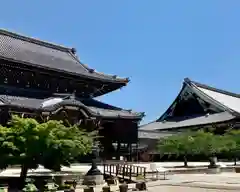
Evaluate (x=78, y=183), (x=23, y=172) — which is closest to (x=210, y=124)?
(x=78, y=183)

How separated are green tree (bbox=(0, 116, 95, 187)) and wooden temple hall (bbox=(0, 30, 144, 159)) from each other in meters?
10.2

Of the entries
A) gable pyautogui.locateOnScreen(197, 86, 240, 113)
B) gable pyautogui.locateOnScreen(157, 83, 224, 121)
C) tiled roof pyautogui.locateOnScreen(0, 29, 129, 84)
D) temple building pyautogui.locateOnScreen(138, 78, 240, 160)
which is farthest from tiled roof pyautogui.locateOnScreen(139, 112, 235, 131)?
tiled roof pyautogui.locateOnScreen(0, 29, 129, 84)

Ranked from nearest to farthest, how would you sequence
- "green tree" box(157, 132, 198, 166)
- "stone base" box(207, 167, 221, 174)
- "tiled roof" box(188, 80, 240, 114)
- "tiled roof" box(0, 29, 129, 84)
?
"stone base" box(207, 167, 221, 174) → "green tree" box(157, 132, 198, 166) → "tiled roof" box(0, 29, 129, 84) → "tiled roof" box(188, 80, 240, 114)

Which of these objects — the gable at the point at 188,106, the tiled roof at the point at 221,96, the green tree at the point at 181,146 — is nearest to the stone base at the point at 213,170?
the green tree at the point at 181,146

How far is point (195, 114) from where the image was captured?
5447 centimetres

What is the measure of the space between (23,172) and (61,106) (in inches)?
480

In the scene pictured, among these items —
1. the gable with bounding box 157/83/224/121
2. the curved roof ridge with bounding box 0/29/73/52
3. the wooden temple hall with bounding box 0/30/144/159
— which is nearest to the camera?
the wooden temple hall with bounding box 0/30/144/159

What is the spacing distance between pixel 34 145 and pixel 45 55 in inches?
858

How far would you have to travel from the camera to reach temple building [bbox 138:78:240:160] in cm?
4666

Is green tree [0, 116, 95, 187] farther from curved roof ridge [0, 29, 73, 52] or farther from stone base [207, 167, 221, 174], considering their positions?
curved roof ridge [0, 29, 73, 52]

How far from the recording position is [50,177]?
18.3 meters

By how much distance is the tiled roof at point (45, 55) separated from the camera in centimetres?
3247

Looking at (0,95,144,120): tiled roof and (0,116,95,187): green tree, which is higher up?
(0,95,144,120): tiled roof

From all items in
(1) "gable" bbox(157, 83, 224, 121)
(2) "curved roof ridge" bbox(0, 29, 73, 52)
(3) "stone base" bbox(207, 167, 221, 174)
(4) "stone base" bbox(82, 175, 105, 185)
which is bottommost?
(4) "stone base" bbox(82, 175, 105, 185)
